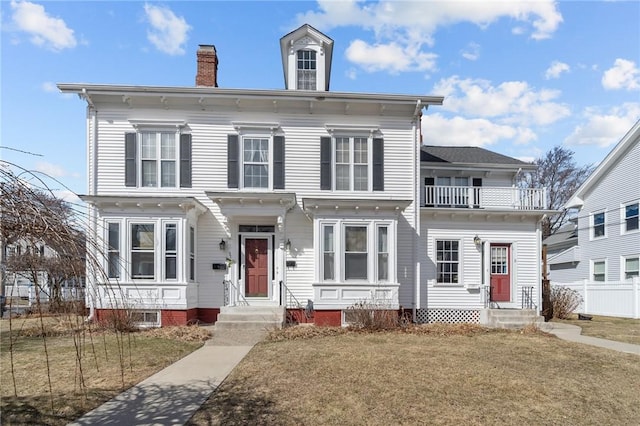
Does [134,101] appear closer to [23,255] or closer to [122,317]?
[122,317]

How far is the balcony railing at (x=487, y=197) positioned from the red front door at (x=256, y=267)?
5653 millimetres

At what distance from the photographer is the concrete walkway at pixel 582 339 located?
1080 cm

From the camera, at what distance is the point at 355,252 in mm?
13484

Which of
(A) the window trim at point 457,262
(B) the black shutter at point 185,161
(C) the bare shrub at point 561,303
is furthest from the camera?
(C) the bare shrub at point 561,303

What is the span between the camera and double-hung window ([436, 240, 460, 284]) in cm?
1502

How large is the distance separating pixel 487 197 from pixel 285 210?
7.21m

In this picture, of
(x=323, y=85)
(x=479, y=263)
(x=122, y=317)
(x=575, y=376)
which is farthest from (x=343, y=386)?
(x=323, y=85)

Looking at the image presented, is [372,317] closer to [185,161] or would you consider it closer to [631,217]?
[185,161]

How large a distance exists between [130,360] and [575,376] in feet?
26.4

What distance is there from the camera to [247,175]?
564 inches

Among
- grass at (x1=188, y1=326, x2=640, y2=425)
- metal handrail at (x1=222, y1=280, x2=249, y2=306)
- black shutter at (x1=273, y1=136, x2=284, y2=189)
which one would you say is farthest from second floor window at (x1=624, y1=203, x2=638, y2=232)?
metal handrail at (x1=222, y1=280, x2=249, y2=306)

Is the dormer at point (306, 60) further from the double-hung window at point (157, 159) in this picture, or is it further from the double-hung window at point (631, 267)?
the double-hung window at point (631, 267)

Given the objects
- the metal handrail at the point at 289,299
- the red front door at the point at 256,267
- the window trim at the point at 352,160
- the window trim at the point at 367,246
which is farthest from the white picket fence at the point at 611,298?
the red front door at the point at 256,267

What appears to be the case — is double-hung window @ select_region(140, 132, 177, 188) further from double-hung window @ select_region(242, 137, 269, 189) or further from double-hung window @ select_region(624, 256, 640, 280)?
double-hung window @ select_region(624, 256, 640, 280)
